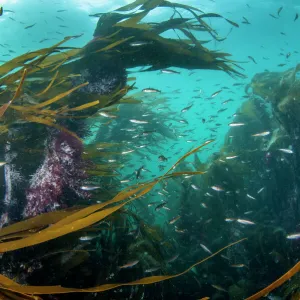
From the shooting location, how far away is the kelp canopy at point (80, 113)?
1.95 meters

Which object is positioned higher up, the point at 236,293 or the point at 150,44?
the point at 150,44

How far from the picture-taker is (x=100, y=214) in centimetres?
123

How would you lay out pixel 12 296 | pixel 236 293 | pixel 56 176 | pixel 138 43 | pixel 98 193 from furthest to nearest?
1. pixel 236 293
2. pixel 98 193
3. pixel 138 43
4. pixel 56 176
5. pixel 12 296

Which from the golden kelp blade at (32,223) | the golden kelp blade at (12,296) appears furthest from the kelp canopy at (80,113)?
the golden kelp blade at (12,296)

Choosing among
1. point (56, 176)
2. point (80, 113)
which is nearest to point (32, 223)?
point (56, 176)

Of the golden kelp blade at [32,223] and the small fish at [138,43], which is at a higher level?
the small fish at [138,43]

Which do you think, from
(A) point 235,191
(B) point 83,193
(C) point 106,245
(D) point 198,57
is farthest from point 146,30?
(A) point 235,191

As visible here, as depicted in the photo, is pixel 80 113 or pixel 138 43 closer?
pixel 80 113

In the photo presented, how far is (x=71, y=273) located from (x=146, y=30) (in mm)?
2971

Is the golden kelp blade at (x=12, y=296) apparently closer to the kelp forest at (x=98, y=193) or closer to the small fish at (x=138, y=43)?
the kelp forest at (x=98, y=193)

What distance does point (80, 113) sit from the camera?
2770 mm

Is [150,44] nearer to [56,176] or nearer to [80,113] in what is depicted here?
[80,113]

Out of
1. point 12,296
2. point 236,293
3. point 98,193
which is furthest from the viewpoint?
point 236,293

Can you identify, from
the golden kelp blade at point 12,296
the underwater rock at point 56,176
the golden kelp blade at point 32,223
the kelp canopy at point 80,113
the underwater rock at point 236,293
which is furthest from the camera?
the underwater rock at point 236,293
